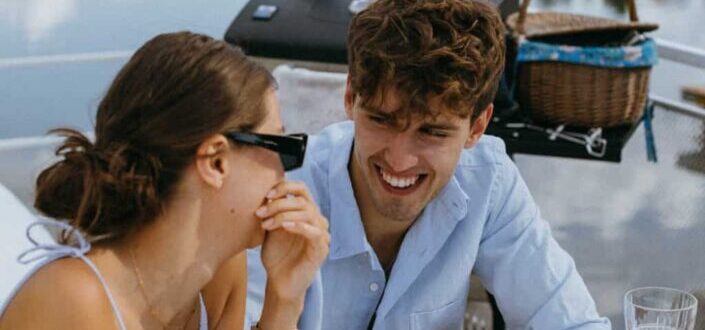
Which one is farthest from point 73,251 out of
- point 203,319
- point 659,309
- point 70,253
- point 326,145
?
point 659,309

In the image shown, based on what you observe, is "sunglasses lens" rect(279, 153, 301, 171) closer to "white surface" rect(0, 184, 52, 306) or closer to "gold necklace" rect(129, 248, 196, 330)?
"gold necklace" rect(129, 248, 196, 330)

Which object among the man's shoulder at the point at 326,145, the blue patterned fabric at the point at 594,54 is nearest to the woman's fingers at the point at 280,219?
the man's shoulder at the point at 326,145

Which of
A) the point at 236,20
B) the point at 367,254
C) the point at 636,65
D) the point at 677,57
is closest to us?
the point at 367,254

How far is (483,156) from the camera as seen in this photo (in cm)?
216

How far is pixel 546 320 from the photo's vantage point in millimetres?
2014

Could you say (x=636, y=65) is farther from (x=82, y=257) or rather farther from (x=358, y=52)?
(x=82, y=257)

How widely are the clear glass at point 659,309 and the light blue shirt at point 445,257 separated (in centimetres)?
24

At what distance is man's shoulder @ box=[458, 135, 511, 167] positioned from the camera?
215 centimetres

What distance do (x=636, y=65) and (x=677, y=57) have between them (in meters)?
0.61

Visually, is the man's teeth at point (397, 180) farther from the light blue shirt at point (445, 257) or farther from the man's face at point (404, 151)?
the light blue shirt at point (445, 257)

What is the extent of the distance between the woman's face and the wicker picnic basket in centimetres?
184

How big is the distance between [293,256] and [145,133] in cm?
37

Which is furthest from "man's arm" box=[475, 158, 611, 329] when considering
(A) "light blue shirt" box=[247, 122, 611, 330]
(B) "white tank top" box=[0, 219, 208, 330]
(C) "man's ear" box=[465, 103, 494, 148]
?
(B) "white tank top" box=[0, 219, 208, 330]

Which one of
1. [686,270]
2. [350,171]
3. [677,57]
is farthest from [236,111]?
[677,57]
